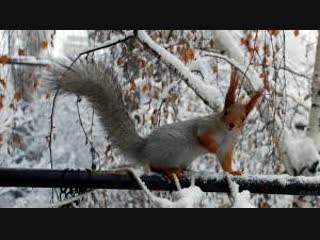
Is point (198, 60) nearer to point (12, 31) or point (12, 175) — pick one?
point (12, 31)

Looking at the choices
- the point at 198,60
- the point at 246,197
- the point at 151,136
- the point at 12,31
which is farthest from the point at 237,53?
the point at 246,197

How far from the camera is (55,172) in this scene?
1.02m

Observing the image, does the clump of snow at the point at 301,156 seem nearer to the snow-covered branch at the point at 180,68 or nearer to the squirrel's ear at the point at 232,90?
the snow-covered branch at the point at 180,68

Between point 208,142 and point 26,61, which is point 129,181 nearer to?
point 208,142

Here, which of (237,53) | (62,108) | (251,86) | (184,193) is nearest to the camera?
(184,193)

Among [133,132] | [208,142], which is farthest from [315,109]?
[133,132]

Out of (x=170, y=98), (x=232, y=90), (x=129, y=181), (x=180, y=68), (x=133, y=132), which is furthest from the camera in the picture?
(x=170, y=98)

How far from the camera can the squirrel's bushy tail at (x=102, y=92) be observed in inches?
53.2

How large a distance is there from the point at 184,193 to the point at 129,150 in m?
0.73

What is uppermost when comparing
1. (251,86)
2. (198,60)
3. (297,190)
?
(198,60)

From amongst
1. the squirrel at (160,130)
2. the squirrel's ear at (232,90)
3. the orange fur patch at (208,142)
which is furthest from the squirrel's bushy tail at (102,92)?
the squirrel's ear at (232,90)

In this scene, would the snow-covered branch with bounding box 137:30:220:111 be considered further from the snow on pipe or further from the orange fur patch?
the snow on pipe

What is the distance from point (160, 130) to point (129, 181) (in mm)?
514

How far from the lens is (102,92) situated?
1.48 metres
